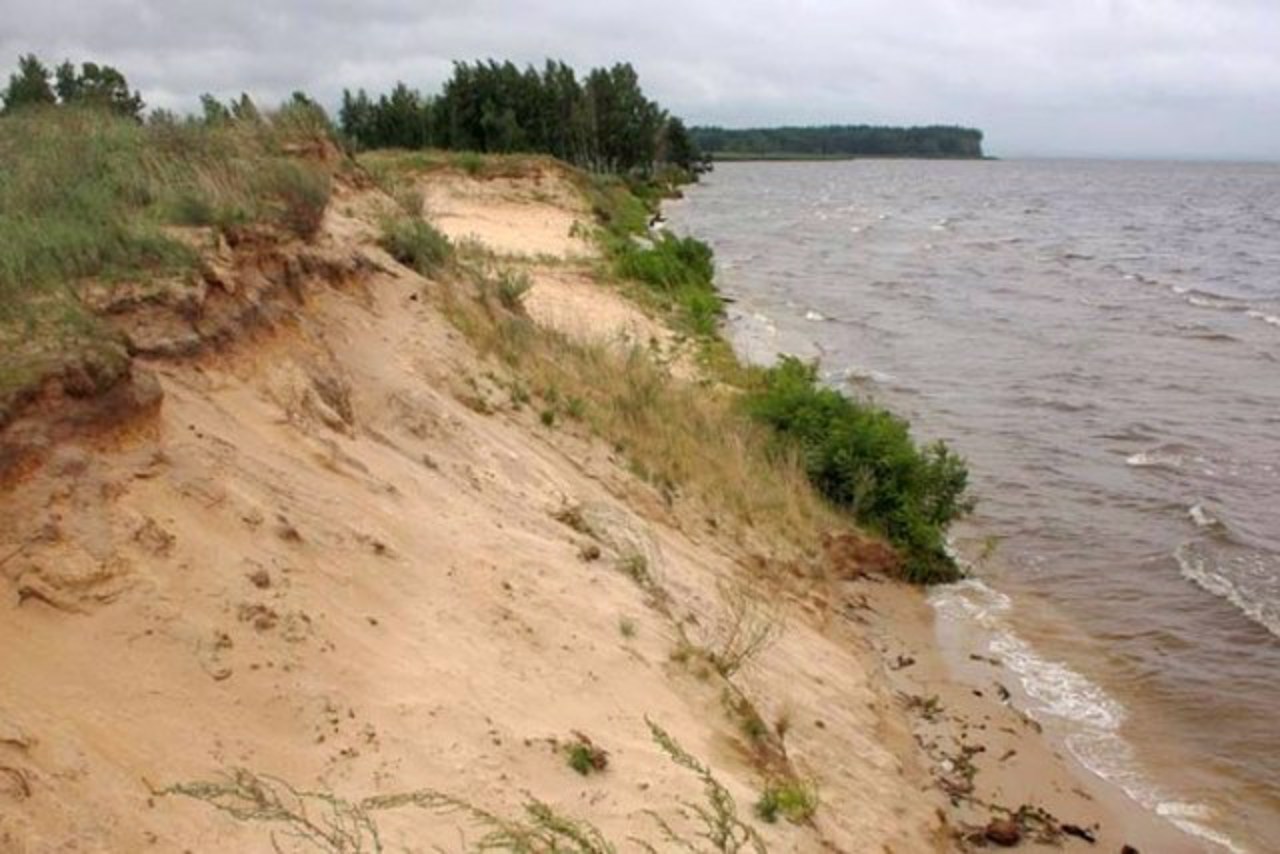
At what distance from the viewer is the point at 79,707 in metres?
4.48

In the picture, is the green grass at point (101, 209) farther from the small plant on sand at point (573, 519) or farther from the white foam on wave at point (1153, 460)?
the white foam on wave at point (1153, 460)

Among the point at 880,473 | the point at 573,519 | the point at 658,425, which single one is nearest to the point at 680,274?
the point at 880,473

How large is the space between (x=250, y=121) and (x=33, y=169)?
15.8 ft

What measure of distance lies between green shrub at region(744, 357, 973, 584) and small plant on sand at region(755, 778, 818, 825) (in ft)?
16.7

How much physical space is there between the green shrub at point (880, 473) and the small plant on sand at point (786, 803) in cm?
509

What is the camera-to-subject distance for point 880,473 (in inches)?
459

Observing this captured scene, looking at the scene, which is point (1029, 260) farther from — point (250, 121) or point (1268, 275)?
point (250, 121)

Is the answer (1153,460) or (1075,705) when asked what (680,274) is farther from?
(1075,705)

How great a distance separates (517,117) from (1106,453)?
1911 inches

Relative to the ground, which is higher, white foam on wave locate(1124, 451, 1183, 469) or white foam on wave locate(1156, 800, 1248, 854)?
white foam on wave locate(1124, 451, 1183, 469)

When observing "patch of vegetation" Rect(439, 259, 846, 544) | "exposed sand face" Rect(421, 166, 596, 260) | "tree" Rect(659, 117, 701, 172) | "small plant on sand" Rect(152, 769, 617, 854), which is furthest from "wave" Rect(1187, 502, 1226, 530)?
"tree" Rect(659, 117, 701, 172)

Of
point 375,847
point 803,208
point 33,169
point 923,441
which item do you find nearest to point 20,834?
point 375,847

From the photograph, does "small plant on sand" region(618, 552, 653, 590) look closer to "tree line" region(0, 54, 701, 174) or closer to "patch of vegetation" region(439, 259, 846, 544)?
"patch of vegetation" region(439, 259, 846, 544)

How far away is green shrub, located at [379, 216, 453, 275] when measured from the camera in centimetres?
1214
